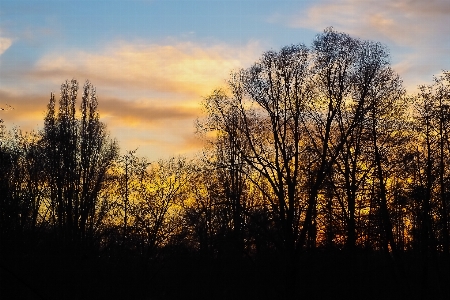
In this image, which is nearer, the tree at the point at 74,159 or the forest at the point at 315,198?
the forest at the point at 315,198

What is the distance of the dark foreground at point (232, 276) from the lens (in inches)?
920

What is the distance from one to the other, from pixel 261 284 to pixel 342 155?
7746mm

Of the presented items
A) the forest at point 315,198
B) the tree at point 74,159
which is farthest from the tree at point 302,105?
the tree at point 74,159

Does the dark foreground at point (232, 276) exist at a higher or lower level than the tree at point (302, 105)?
lower

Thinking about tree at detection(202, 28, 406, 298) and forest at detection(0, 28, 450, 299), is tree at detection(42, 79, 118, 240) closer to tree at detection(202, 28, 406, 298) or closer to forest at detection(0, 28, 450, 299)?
forest at detection(0, 28, 450, 299)

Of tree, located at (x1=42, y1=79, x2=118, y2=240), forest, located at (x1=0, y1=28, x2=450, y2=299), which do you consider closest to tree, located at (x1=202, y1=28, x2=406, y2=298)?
forest, located at (x1=0, y1=28, x2=450, y2=299)

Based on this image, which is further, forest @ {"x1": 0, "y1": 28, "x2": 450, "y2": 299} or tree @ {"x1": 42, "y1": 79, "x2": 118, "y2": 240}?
tree @ {"x1": 42, "y1": 79, "x2": 118, "y2": 240}

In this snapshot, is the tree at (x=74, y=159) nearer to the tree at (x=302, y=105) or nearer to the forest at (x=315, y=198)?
the forest at (x=315, y=198)

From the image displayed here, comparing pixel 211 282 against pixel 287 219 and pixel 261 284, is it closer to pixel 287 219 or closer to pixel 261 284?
pixel 261 284

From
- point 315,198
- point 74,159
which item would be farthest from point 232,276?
point 74,159

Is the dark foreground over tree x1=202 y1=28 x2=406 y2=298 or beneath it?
beneath

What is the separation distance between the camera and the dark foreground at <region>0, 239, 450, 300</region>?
76.7ft

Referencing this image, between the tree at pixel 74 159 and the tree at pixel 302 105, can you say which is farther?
the tree at pixel 74 159

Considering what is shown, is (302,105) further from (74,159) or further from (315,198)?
(74,159)
